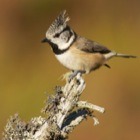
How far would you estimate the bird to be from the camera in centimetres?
741

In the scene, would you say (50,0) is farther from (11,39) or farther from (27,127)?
(27,127)

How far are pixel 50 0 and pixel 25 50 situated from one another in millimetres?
1034

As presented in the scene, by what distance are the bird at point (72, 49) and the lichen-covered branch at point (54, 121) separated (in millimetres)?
959

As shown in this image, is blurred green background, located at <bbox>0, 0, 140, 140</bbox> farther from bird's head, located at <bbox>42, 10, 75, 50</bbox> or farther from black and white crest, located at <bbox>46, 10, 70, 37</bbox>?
black and white crest, located at <bbox>46, 10, 70, 37</bbox>

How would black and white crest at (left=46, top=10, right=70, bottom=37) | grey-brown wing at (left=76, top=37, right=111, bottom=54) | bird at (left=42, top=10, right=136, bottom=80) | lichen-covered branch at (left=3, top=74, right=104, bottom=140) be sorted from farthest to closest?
grey-brown wing at (left=76, top=37, right=111, bottom=54) → bird at (left=42, top=10, right=136, bottom=80) → black and white crest at (left=46, top=10, right=70, bottom=37) → lichen-covered branch at (left=3, top=74, right=104, bottom=140)

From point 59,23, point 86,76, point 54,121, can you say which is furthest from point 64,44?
point 86,76

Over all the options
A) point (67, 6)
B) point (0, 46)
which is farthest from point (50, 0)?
point (0, 46)

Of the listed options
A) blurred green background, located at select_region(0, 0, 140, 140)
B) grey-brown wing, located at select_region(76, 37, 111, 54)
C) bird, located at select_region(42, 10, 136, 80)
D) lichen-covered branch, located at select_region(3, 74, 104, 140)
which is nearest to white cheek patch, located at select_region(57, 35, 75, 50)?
bird, located at select_region(42, 10, 136, 80)

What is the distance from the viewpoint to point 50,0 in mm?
14453

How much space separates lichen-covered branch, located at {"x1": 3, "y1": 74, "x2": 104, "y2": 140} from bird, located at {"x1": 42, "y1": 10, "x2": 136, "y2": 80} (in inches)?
37.8

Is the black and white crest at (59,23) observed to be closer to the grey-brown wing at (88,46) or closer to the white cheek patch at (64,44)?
the white cheek patch at (64,44)

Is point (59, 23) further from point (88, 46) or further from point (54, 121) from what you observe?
point (54, 121)

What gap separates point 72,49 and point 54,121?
6.97 ft

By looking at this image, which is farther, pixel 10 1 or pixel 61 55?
pixel 10 1
